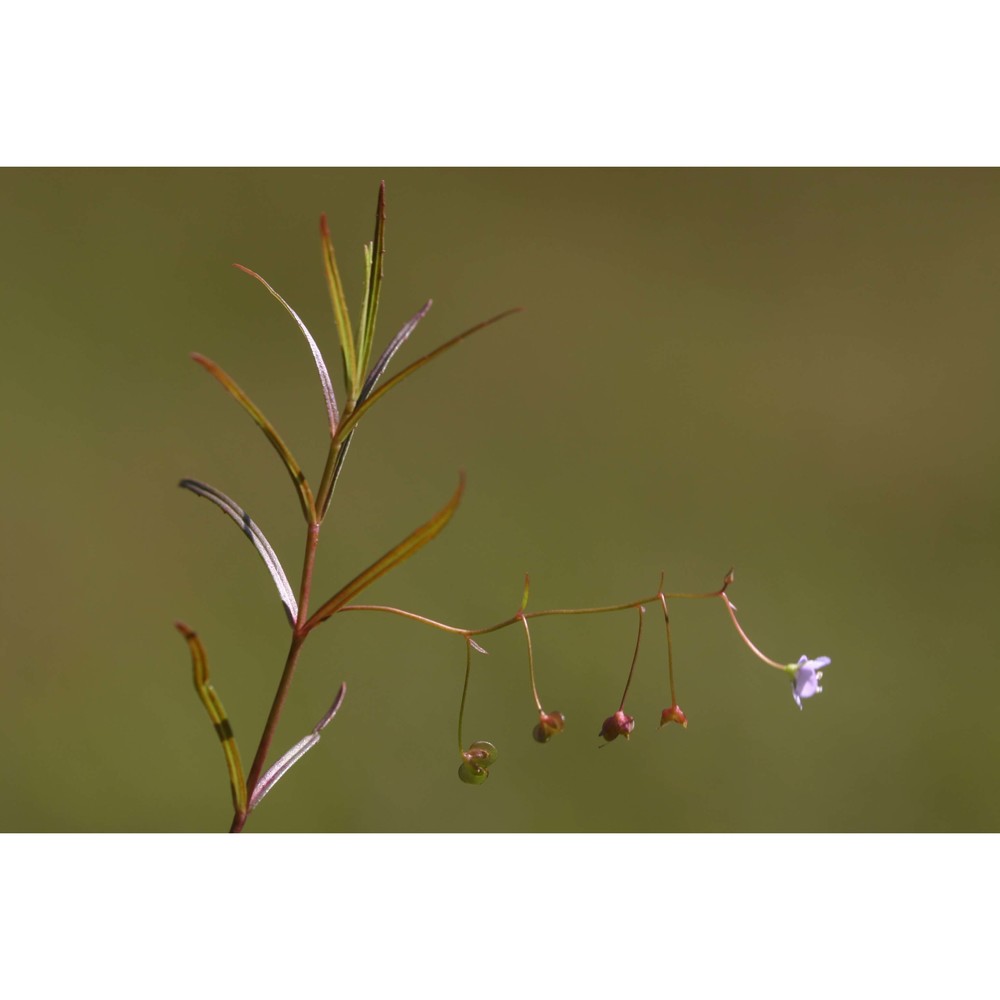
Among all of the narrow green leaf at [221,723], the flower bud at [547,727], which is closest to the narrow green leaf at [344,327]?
the narrow green leaf at [221,723]

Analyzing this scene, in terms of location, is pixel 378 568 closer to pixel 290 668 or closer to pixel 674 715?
pixel 290 668

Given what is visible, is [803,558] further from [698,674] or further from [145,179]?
[145,179]

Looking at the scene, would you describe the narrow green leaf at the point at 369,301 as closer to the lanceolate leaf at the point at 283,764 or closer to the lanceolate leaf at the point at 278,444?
the lanceolate leaf at the point at 278,444

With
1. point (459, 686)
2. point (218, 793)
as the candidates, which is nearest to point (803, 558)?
point (459, 686)

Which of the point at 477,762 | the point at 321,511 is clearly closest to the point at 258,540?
the point at 321,511

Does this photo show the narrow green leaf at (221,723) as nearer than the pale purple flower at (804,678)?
Yes

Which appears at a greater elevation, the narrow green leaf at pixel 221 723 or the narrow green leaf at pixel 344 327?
the narrow green leaf at pixel 344 327

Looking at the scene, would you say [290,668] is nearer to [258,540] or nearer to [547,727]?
[258,540]

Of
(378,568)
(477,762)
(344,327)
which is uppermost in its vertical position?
(344,327)

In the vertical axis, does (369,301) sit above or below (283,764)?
above

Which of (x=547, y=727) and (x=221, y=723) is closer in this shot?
(x=221, y=723)

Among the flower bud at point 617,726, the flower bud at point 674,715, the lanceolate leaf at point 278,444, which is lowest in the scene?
the flower bud at point 617,726
